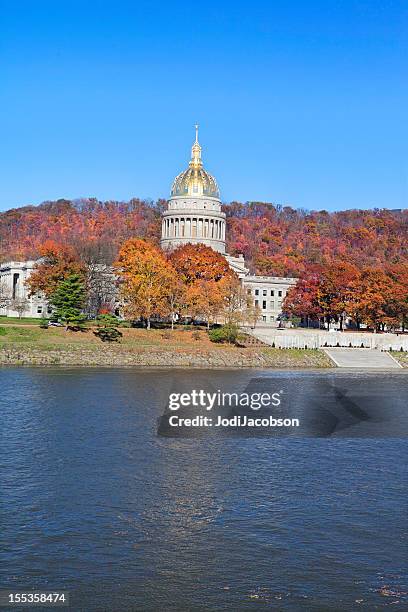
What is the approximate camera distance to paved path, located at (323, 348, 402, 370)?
8131 centimetres

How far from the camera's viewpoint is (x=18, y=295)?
119m

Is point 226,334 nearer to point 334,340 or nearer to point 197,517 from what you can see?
point 334,340

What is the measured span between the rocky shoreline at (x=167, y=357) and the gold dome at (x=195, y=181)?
64.4 meters

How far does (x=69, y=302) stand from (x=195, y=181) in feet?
216

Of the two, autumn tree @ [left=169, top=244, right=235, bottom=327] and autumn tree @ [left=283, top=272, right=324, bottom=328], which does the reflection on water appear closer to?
autumn tree @ [left=169, top=244, right=235, bottom=327]

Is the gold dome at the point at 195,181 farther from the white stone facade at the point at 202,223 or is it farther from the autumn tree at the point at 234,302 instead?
the autumn tree at the point at 234,302

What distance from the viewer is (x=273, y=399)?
166 ft

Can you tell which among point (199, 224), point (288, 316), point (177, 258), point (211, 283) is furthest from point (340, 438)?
point (199, 224)

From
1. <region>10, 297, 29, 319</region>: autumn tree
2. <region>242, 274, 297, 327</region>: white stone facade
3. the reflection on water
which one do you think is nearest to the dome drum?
<region>242, 274, 297, 327</region>: white stone facade

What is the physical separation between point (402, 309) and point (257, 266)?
2827 inches

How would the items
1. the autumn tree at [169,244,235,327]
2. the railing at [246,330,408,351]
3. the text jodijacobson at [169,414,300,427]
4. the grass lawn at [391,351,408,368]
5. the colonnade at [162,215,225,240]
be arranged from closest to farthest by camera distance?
the text jodijacobson at [169,414,300,427] → the grass lawn at [391,351,408,368] → the railing at [246,330,408,351] → the autumn tree at [169,244,235,327] → the colonnade at [162,215,225,240]

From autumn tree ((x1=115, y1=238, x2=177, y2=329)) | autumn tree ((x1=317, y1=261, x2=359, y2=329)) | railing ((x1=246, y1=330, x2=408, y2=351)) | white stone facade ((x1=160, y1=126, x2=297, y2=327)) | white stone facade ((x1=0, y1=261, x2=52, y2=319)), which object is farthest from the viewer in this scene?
white stone facade ((x1=160, y1=126, x2=297, y2=327))

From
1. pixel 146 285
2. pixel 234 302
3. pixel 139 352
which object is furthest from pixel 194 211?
pixel 139 352

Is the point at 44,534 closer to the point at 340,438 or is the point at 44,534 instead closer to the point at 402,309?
the point at 340,438
